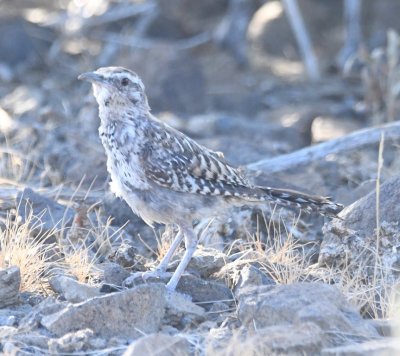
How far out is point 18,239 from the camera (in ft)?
24.3

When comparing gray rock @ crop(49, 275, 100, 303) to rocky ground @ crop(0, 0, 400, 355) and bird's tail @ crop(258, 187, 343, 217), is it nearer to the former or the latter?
rocky ground @ crop(0, 0, 400, 355)

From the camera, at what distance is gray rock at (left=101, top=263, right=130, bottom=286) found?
24.4ft

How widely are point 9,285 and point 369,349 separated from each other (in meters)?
2.62

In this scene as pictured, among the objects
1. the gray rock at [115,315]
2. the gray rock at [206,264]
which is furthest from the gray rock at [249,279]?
the gray rock at [115,315]

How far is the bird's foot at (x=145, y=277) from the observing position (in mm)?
7375

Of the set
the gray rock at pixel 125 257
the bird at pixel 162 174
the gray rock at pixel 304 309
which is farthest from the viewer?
the gray rock at pixel 125 257

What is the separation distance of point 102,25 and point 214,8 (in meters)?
2.29

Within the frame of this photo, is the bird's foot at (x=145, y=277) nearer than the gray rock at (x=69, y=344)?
No

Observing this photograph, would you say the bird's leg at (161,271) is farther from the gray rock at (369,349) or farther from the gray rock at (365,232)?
the gray rock at (369,349)

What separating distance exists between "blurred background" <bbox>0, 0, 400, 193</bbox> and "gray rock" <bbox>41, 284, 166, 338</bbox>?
5.12m

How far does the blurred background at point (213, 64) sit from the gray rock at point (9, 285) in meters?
4.51

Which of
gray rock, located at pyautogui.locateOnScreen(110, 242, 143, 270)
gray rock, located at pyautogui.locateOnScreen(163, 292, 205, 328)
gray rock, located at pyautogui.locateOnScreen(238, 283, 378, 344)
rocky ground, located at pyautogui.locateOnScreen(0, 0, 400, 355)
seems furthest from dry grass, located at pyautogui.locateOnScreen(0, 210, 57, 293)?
gray rock, located at pyautogui.locateOnScreen(238, 283, 378, 344)

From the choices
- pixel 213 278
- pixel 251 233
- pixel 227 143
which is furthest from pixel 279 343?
pixel 227 143

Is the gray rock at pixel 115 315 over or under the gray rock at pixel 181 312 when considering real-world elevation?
over
